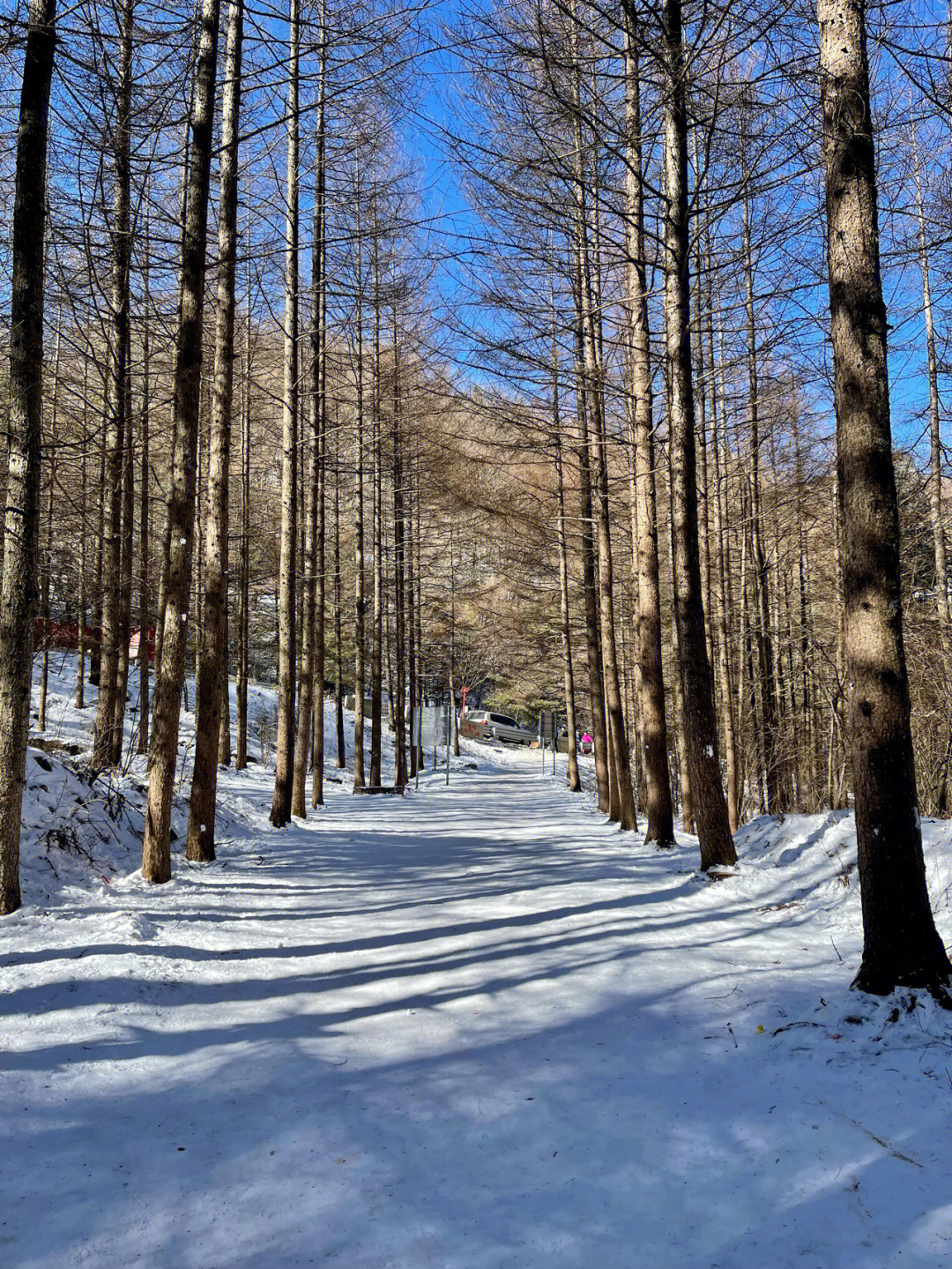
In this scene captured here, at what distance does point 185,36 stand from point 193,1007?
863cm

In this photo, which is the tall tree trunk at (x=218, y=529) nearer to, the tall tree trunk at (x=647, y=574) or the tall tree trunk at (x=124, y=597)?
the tall tree trunk at (x=124, y=597)

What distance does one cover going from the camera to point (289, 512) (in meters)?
12.5

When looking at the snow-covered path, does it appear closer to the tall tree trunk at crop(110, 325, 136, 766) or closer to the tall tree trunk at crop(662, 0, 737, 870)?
the tall tree trunk at crop(662, 0, 737, 870)

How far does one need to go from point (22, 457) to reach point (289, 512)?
6.97m

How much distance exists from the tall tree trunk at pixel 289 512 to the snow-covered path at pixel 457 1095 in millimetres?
5849

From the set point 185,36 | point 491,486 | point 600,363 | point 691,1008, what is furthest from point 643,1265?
point 491,486

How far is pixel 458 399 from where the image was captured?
9844 millimetres

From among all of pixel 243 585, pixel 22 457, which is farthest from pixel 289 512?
pixel 22 457

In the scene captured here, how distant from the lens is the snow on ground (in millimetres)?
2408

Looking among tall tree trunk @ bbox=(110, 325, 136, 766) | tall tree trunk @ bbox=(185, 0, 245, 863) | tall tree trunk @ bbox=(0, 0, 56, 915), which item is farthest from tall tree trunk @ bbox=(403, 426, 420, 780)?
tall tree trunk @ bbox=(0, 0, 56, 915)

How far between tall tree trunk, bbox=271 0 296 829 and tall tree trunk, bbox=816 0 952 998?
912 cm

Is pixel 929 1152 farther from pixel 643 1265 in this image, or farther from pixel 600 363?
pixel 600 363

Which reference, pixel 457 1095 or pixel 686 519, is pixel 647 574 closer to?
pixel 686 519

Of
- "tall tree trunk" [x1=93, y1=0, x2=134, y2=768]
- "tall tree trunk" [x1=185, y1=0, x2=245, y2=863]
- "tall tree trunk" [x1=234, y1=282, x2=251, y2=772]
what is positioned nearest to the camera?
"tall tree trunk" [x1=185, y1=0, x2=245, y2=863]
